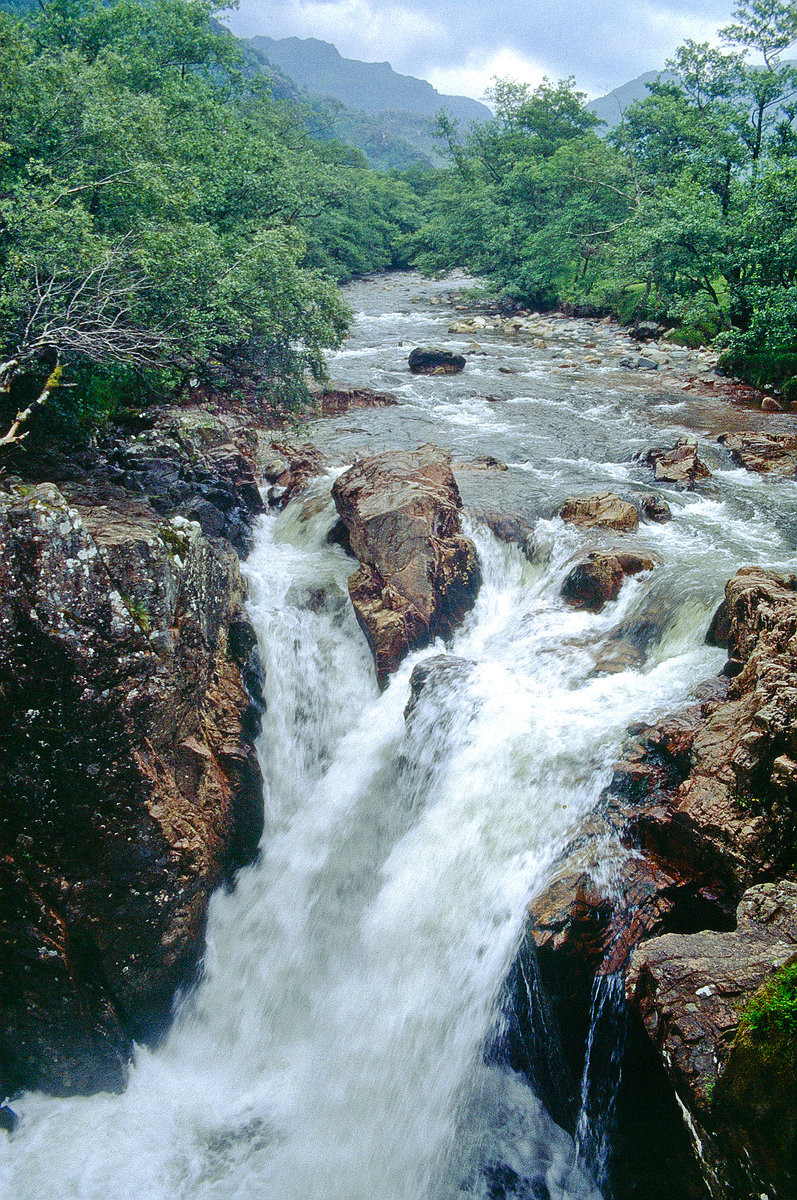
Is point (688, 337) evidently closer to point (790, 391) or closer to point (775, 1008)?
point (790, 391)

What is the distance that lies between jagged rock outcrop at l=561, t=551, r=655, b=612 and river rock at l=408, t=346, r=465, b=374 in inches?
582

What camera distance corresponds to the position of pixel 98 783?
6.32 m

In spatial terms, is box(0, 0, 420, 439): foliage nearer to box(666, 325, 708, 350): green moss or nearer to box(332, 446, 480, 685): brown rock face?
box(332, 446, 480, 685): brown rock face

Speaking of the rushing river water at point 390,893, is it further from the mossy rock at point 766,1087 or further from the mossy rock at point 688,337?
the mossy rock at point 688,337

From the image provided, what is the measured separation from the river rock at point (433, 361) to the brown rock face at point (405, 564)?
42.3 ft

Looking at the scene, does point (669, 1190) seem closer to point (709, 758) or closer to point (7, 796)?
point (709, 758)

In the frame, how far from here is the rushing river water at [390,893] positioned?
619cm

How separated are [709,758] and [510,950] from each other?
2.69 meters

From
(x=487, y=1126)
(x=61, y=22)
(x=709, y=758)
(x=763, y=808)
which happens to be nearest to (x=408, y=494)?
(x=709, y=758)

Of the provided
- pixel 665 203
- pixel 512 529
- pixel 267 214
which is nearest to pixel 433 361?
pixel 267 214

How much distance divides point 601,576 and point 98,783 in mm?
8021

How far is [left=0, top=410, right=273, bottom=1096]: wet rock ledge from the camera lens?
604 cm

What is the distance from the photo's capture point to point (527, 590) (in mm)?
11812

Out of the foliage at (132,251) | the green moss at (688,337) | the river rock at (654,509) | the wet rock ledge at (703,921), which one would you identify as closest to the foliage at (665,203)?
the green moss at (688,337)
